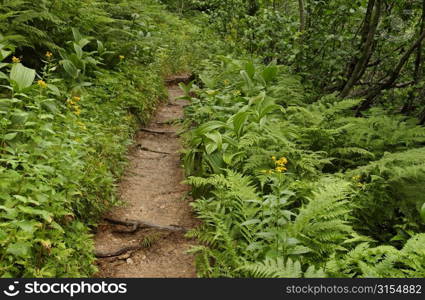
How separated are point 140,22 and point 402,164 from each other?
8.48m

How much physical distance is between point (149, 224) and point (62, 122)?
6.16 ft

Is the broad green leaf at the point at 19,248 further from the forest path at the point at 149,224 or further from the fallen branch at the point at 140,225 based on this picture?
the fallen branch at the point at 140,225

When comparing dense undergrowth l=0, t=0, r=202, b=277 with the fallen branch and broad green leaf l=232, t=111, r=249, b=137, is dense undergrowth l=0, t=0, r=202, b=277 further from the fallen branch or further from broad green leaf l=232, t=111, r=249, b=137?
broad green leaf l=232, t=111, r=249, b=137

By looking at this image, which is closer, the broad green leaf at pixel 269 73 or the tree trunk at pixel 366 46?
the tree trunk at pixel 366 46

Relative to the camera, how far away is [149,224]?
4.27 meters

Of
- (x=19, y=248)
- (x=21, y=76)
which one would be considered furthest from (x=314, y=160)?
(x=21, y=76)

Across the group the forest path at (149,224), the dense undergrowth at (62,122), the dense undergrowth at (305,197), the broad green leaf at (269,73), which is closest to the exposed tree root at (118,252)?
the forest path at (149,224)

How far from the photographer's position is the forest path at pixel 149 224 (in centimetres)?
368

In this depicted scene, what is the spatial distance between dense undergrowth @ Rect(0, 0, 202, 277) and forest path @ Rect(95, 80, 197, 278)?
22 centimetres

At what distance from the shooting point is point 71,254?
10.7ft

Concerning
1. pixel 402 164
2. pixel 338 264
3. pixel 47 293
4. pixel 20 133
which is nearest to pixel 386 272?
pixel 338 264

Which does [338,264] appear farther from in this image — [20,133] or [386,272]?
[20,133]
